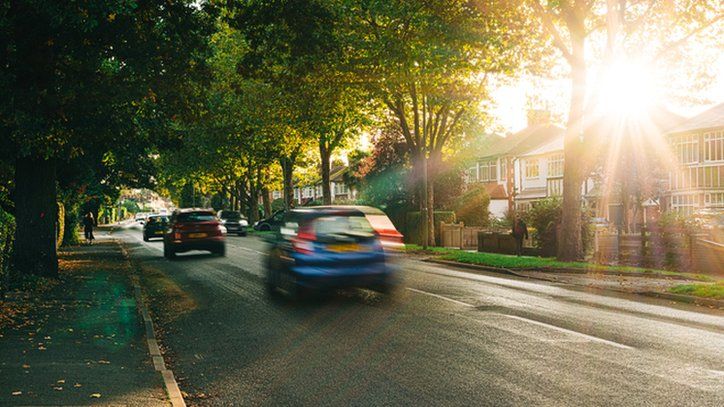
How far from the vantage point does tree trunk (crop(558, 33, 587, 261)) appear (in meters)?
21.7

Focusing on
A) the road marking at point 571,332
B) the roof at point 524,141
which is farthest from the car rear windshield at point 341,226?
the roof at point 524,141

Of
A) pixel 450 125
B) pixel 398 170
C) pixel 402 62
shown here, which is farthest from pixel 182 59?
pixel 398 170

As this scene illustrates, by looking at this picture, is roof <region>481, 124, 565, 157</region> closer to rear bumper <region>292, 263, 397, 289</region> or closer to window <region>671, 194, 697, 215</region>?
window <region>671, 194, 697, 215</region>

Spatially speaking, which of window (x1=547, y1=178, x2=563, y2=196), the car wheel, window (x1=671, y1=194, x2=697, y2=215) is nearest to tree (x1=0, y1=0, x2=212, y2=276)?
the car wheel

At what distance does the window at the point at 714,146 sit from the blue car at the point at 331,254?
167 ft

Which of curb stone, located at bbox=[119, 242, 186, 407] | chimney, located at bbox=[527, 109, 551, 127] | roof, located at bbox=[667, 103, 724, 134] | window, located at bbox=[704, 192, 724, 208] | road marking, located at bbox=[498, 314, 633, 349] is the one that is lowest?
road marking, located at bbox=[498, 314, 633, 349]

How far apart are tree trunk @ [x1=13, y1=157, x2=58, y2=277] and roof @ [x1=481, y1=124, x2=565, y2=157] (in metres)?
60.0

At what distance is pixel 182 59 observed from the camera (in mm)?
16156

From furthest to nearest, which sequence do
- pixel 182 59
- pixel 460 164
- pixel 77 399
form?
pixel 460 164
pixel 182 59
pixel 77 399

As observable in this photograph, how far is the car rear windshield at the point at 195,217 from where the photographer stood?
1043 inches

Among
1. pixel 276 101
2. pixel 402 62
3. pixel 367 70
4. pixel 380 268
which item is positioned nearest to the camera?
pixel 380 268

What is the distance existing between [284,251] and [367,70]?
49.2 ft

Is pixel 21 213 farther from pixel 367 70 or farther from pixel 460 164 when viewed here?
pixel 460 164

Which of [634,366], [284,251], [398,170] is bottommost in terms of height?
[634,366]
